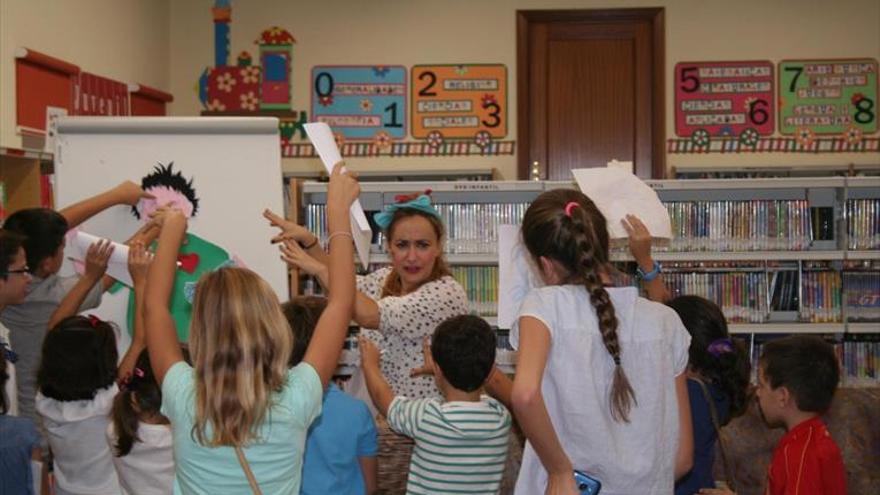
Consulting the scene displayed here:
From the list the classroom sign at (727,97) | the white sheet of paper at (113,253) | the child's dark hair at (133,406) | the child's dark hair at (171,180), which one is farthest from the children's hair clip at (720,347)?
the classroom sign at (727,97)

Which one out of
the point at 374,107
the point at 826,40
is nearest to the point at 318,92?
the point at 374,107

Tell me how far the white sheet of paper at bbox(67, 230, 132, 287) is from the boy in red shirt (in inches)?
75.3

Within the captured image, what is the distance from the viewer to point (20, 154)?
455 centimetres

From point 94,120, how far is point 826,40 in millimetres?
4963

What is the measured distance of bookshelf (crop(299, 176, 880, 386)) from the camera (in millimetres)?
4461

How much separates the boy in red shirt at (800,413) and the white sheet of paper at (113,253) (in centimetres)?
191

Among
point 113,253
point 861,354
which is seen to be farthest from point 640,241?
point 861,354

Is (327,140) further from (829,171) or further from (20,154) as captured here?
(829,171)

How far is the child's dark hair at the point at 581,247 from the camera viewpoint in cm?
201

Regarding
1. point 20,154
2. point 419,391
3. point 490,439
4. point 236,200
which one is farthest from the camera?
point 20,154

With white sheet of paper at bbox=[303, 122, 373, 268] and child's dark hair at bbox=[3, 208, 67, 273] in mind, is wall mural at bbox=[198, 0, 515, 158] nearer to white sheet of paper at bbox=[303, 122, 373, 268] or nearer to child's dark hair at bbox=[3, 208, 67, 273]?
child's dark hair at bbox=[3, 208, 67, 273]

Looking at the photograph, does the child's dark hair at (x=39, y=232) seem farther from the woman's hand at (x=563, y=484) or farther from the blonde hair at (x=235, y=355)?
the woman's hand at (x=563, y=484)

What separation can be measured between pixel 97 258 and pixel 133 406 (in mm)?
882

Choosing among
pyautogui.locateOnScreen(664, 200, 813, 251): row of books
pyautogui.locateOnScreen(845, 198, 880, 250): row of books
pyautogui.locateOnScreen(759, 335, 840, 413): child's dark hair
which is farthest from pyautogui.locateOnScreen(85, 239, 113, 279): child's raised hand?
pyautogui.locateOnScreen(845, 198, 880, 250): row of books
